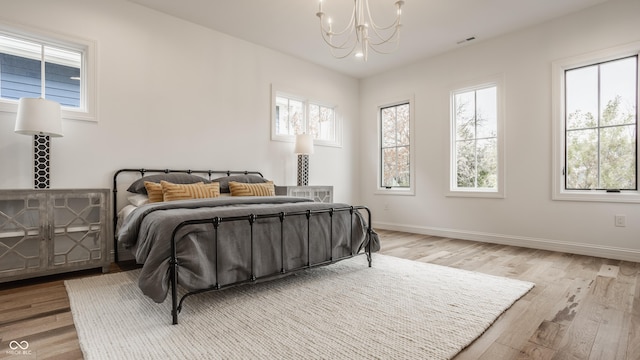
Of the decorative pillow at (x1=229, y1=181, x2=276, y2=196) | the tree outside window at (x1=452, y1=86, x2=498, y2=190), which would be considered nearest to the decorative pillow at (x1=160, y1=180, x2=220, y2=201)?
the decorative pillow at (x1=229, y1=181, x2=276, y2=196)

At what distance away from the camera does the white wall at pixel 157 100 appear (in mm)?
3029

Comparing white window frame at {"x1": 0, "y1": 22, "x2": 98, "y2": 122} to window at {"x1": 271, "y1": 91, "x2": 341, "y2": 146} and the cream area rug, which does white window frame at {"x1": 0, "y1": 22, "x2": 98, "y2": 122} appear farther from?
window at {"x1": 271, "y1": 91, "x2": 341, "y2": 146}

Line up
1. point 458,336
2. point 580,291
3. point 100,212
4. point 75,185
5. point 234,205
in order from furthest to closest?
point 75,185 → point 100,212 → point 234,205 → point 580,291 → point 458,336

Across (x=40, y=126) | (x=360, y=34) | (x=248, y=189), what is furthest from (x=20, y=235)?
(x=360, y=34)

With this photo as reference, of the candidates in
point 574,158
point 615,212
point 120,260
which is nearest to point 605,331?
point 615,212

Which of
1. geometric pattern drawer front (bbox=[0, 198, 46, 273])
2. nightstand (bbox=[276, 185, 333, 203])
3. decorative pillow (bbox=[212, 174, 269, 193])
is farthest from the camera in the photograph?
nightstand (bbox=[276, 185, 333, 203])

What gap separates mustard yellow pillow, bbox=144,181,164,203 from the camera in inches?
121

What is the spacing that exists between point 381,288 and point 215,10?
3.44 meters

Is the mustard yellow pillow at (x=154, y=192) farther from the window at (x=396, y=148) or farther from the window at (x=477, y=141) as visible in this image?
the window at (x=477, y=141)

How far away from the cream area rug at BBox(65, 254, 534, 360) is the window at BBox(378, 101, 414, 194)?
277cm

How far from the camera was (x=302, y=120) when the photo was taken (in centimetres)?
518

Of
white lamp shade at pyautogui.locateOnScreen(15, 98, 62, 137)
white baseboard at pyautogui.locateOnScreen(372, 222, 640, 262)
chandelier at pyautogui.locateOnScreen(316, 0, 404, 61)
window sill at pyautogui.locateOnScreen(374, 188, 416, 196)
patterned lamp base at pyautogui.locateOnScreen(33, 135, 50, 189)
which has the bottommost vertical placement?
white baseboard at pyautogui.locateOnScreen(372, 222, 640, 262)

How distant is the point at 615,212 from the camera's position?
11.3 ft

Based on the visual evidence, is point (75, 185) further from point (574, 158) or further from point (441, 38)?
point (574, 158)
